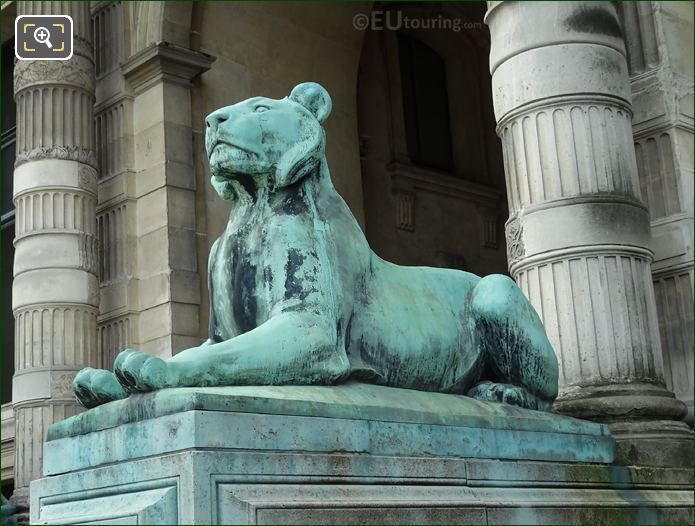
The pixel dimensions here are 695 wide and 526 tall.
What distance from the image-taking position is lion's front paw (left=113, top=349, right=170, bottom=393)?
4195 millimetres

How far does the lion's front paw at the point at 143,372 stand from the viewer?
165 inches

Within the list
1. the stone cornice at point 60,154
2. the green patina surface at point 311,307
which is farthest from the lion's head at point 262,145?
the stone cornice at point 60,154

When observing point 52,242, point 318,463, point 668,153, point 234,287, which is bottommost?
point 318,463

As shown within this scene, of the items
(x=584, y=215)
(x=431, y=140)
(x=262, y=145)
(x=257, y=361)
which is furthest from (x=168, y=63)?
(x=257, y=361)

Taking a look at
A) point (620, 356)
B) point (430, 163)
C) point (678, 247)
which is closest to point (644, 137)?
point (678, 247)

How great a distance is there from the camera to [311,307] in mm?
4672

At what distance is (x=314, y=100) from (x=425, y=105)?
15961 mm

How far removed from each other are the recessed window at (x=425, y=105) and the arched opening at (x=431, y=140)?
0.02 meters

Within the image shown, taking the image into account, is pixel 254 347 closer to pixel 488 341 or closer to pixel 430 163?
pixel 488 341

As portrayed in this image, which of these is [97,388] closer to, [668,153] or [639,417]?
[639,417]

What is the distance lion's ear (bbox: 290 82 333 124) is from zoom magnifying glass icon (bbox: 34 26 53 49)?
8.53 m

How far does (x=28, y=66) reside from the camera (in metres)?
14.8

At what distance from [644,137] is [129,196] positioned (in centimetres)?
759

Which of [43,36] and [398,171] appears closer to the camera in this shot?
[43,36]
